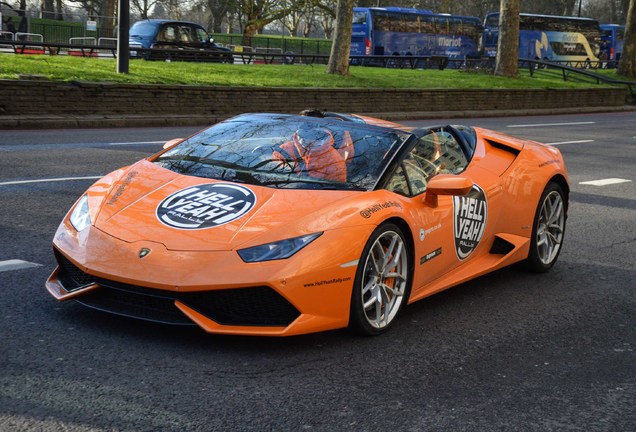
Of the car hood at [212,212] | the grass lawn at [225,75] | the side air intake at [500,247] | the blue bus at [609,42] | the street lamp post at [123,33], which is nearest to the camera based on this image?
the car hood at [212,212]

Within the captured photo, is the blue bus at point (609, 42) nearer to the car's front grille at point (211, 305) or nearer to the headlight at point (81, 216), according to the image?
the headlight at point (81, 216)

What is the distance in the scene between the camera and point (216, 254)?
175 inches

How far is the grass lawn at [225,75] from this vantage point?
20.0 m

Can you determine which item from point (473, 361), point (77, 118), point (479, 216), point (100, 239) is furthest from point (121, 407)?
point (77, 118)

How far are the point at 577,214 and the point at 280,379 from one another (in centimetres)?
625

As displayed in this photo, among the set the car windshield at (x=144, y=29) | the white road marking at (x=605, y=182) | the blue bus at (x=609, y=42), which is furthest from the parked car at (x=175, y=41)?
the blue bus at (x=609, y=42)

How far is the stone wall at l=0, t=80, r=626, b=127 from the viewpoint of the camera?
682 inches

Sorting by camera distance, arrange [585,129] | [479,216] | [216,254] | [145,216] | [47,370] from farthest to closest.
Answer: [585,129] → [479,216] → [145,216] → [216,254] → [47,370]

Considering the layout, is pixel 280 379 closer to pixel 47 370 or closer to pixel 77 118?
pixel 47 370

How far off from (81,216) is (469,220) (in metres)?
2.49

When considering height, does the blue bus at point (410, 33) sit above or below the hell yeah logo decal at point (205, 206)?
above

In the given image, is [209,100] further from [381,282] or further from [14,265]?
[381,282]

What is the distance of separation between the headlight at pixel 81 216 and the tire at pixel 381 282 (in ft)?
4.98

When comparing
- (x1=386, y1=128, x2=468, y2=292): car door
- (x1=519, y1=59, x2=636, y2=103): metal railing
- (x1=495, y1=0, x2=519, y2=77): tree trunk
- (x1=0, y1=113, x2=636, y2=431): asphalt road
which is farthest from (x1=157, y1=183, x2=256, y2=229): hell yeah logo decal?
(x1=519, y1=59, x2=636, y2=103): metal railing
